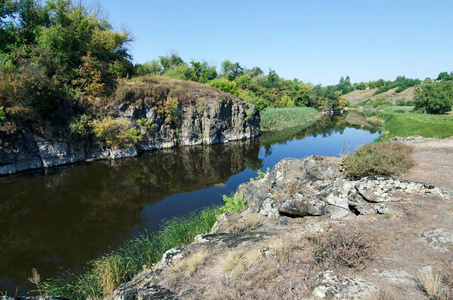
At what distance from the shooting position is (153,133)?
26.8m

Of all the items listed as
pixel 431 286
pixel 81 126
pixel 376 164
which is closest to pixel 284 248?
pixel 431 286

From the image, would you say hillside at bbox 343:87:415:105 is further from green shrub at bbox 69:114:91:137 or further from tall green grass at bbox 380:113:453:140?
green shrub at bbox 69:114:91:137

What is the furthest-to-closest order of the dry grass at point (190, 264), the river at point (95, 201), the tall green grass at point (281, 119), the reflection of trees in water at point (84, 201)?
the tall green grass at point (281, 119), the reflection of trees in water at point (84, 201), the river at point (95, 201), the dry grass at point (190, 264)

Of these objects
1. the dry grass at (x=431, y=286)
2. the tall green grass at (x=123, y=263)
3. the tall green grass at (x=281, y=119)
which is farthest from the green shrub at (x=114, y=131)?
the tall green grass at (x=281, y=119)

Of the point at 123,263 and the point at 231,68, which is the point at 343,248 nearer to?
the point at 123,263

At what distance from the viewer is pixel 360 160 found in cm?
→ 816

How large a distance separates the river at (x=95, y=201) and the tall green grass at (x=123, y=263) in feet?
3.15

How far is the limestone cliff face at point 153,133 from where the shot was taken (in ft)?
60.8

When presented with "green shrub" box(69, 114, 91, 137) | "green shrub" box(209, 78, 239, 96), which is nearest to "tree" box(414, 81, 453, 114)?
"green shrub" box(209, 78, 239, 96)

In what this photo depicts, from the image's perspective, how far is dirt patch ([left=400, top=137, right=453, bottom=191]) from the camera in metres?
7.44

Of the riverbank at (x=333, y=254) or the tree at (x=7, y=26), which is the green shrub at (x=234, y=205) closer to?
the riverbank at (x=333, y=254)

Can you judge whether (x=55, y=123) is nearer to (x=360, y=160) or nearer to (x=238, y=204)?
(x=238, y=204)

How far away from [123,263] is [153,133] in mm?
20618

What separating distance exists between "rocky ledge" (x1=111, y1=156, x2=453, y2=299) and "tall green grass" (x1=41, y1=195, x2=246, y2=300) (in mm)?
1761
